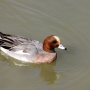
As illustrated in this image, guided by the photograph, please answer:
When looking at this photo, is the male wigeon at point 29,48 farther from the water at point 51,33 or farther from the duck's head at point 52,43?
the water at point 51,33

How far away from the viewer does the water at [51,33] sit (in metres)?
8.48

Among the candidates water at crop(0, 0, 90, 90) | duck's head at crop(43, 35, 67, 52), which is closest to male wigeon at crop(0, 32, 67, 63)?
duck's head at crop(43, 35, 67, 52)

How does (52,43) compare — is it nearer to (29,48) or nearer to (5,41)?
(29,48)

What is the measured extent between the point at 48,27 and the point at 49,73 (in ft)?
5.79

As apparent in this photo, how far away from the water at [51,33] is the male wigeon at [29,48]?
0.18 metres

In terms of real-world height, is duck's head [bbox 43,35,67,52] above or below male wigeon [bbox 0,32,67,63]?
above

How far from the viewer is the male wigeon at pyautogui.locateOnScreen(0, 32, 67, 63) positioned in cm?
900

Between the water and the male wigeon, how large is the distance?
18 cm

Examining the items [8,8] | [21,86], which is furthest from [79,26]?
[21,86]

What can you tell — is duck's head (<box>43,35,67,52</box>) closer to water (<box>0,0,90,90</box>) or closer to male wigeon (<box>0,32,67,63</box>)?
male wigeon (<box>0,32,67,63</box>)

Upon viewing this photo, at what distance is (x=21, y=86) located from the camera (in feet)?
27.1

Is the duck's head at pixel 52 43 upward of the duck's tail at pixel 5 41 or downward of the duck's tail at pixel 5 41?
upward

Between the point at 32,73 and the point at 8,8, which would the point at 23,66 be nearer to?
the point at 32,73

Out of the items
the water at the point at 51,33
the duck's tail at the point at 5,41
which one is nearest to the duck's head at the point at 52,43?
the water at the point at 51,33
